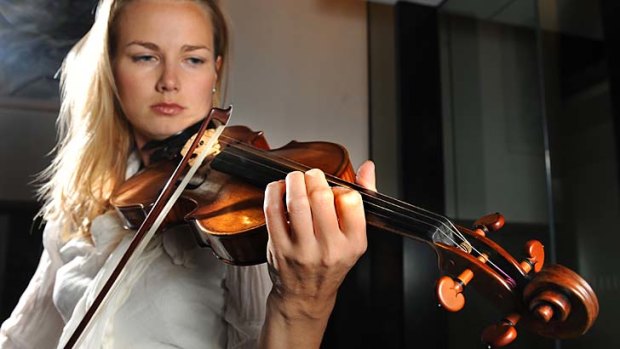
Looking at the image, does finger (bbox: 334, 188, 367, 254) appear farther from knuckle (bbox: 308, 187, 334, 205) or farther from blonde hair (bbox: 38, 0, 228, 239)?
blonde hair (bbox: 38, 0, 228, 239)

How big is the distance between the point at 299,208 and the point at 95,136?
0.43 m

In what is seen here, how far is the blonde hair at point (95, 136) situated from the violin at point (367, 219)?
0.30ft

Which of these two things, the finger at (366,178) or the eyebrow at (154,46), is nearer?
the finger at (366,178)

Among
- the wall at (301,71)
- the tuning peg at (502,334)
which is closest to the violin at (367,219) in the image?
the tuning peg at (502,334)

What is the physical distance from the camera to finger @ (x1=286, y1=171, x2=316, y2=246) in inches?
16.5

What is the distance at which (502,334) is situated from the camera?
14.9 inches

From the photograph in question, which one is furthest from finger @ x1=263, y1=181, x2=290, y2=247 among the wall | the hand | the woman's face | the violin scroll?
the wall

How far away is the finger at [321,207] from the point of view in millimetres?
419

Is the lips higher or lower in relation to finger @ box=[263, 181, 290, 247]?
higher

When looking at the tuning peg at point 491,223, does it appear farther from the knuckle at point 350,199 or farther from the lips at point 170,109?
the lips at point 170,109

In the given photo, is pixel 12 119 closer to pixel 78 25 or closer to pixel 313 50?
pixel 78 25

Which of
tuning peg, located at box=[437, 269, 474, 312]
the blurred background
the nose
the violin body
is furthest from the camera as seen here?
the blurred background

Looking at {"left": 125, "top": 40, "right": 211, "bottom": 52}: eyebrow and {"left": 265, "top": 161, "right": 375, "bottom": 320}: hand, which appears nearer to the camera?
{"left": 265, "top": 161, "right": 375, "bottom": 320}: hand

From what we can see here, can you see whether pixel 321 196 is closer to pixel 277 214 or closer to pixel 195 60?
pixel 277 214
